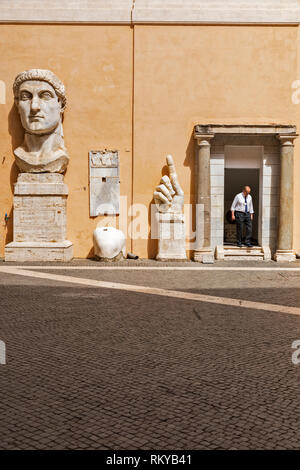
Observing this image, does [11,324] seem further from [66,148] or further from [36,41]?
[36,41]

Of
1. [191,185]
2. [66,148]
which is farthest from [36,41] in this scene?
[191,185]

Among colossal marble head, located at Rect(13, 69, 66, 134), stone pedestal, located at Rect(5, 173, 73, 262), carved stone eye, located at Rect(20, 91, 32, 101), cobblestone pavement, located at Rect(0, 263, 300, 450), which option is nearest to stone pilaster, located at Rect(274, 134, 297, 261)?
stone pedestal, located at Rect(5, 173, 73, 262)

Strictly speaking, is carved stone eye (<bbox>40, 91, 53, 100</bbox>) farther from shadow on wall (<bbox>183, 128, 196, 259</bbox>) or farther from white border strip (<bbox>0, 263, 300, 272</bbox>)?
white border strip (<bbox>0, 263, 300, 272</bbox>)

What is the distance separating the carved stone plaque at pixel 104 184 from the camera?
43.4 ft

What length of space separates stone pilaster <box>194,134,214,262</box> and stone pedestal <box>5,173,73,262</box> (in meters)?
2.90

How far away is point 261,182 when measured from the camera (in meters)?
13.3

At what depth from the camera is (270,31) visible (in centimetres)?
1312

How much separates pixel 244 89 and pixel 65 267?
5643mm

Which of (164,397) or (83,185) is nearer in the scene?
(164,397)

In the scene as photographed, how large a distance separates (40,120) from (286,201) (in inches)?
221

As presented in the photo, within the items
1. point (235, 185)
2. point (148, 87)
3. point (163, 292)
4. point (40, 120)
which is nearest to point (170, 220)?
point (148, 87)

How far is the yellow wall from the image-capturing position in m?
13.1

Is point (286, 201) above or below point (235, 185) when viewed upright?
below

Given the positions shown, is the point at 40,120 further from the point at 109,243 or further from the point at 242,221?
the point at 242,221
